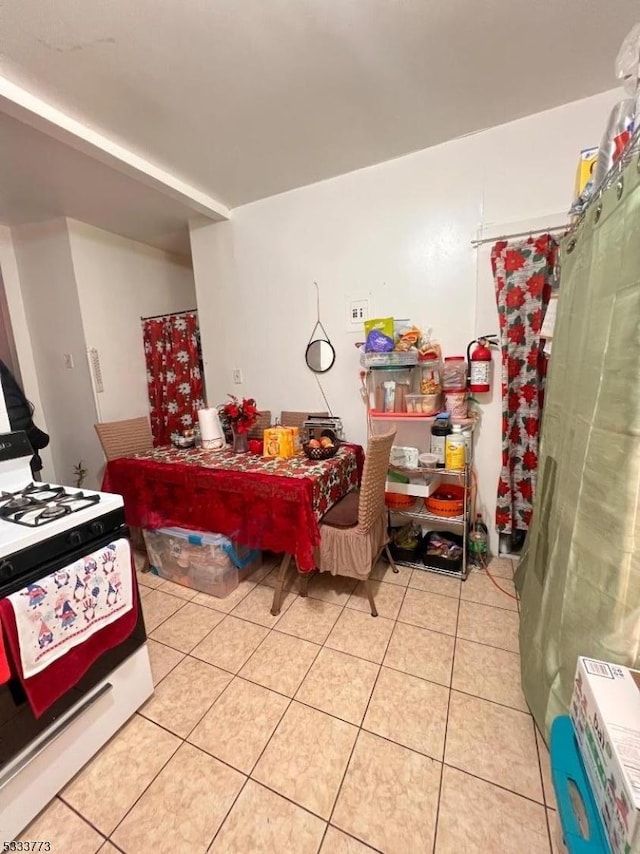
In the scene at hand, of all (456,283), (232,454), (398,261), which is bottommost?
(232,454)

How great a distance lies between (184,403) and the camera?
3229 mm

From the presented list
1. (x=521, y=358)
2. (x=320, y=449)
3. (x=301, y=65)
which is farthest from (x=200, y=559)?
(x=301, y=65)

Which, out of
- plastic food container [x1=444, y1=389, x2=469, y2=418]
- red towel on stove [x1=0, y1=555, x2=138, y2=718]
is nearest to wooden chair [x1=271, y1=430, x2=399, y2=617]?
plastic food container [x1=444, y1=389, x2=469, y2=418]

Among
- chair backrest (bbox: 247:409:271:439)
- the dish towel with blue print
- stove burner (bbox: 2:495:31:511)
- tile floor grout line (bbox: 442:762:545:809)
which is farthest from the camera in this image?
chair backrest (bbox: 247:409:271:439)

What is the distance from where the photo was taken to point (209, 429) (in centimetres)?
241

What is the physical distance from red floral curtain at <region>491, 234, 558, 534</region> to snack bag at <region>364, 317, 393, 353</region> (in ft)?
2.11

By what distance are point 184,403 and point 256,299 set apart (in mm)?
1218

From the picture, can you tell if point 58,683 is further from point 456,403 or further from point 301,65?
point 301,65

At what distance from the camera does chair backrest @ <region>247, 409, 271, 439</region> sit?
2509 mm

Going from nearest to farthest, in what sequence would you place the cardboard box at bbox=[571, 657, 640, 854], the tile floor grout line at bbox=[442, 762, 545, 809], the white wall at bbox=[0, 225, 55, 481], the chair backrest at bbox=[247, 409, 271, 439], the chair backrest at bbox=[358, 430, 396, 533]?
the cardboard box at bbox=[571, 657, 640, 854]
the tile floor grout line at bbox=[442, 762, 545, 809]
the chair backrest at bbox=[358, 430, 396, 533]
the chair backrest at bbox=[247, 409, 271, 439]
the white wall at bbox=[0, 225, 55, 481]

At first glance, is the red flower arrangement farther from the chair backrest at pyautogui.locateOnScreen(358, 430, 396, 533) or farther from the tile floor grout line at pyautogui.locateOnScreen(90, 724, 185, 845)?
the tile floor grout line at pyautogui.locateOnScreen(90, 724, 185, 845)

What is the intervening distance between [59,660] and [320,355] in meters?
2.14

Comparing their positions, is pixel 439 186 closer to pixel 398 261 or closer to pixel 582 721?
pixel 398 261

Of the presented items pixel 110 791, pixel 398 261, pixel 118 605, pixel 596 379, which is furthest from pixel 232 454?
pixel 596 379
